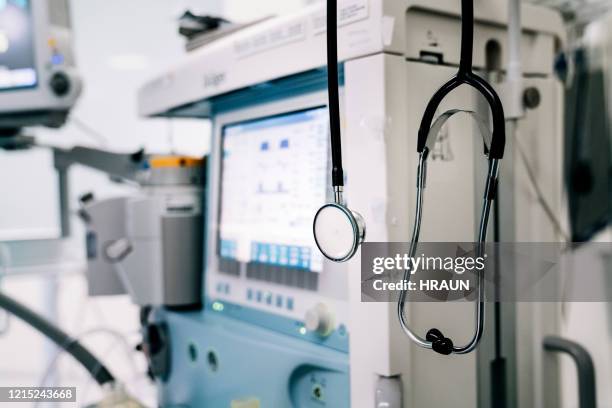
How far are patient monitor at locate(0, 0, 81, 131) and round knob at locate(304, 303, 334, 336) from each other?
79 centimetres

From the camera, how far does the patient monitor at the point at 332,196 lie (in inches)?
27.3

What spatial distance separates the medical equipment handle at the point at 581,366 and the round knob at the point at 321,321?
0.38 m

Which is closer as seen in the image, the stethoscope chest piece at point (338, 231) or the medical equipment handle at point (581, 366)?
the stethoscope chest piece at point (338, 231)

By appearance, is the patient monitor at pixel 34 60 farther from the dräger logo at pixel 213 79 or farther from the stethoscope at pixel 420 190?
the stethoscope at pixel 420 190

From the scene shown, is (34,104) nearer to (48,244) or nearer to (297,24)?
(48,244)

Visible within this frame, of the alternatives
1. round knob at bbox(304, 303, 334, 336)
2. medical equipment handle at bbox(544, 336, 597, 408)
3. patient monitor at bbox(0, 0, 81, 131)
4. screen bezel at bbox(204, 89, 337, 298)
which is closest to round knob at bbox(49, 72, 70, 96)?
patient monitor at bbox(0, 0, 81, 131)

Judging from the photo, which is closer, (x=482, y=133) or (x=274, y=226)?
(x=482, y=133)

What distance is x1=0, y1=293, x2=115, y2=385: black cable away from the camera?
3.49ft

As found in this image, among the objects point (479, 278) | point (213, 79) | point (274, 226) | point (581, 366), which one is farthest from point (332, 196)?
point (581, 366)

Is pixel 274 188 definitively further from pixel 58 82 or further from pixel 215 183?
pixel 58 82

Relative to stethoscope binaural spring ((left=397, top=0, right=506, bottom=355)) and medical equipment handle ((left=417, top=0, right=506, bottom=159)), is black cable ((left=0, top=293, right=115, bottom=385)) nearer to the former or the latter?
stethoscope binaural spring ((left=397, top=0, right=506, bottom=355))

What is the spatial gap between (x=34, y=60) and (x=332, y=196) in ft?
2.76

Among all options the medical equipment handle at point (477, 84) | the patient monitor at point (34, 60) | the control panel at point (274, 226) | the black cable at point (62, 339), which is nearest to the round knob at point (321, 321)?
the control panel at point (274, 226)

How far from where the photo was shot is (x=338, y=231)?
61 cm
